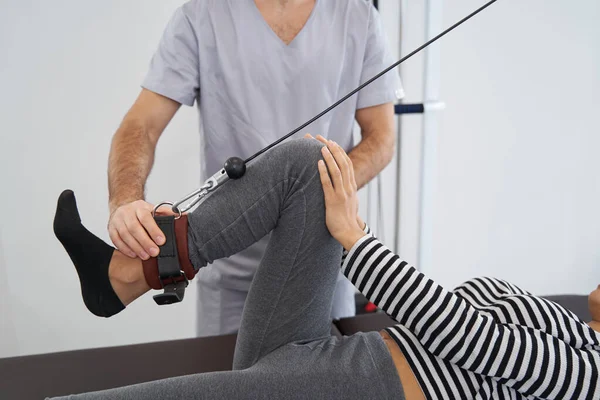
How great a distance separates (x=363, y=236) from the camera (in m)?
0.92

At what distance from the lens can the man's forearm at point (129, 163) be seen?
1010mm

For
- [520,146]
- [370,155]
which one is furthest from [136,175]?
[520,146]

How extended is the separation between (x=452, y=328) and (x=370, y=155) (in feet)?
1.82

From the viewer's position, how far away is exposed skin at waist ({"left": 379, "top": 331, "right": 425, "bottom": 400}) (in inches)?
33.6

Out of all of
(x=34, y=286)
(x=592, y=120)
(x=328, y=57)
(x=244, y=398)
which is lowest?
(x=34, y=286)

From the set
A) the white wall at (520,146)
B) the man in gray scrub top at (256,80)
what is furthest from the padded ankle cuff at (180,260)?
the white wall at (520,146)

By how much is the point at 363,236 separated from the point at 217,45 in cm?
→ 66

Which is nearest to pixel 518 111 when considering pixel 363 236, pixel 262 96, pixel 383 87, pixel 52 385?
pixel 383 87

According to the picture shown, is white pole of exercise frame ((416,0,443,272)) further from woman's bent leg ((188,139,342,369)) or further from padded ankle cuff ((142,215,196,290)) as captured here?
padded ankle cuff ((142,215,196,290))

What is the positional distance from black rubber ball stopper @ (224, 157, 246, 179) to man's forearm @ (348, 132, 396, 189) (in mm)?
424

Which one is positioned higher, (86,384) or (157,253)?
(157,253)

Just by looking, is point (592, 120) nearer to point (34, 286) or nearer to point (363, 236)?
point (363, 236)

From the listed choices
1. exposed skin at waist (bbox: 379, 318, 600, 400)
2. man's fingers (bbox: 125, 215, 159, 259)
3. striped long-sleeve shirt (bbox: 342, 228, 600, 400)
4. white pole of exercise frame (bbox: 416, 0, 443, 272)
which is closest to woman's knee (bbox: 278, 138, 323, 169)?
striped long-sleeve shirt (bbox: 342, 228, 600, 400)

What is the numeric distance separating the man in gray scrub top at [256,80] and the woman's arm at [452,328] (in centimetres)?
34
